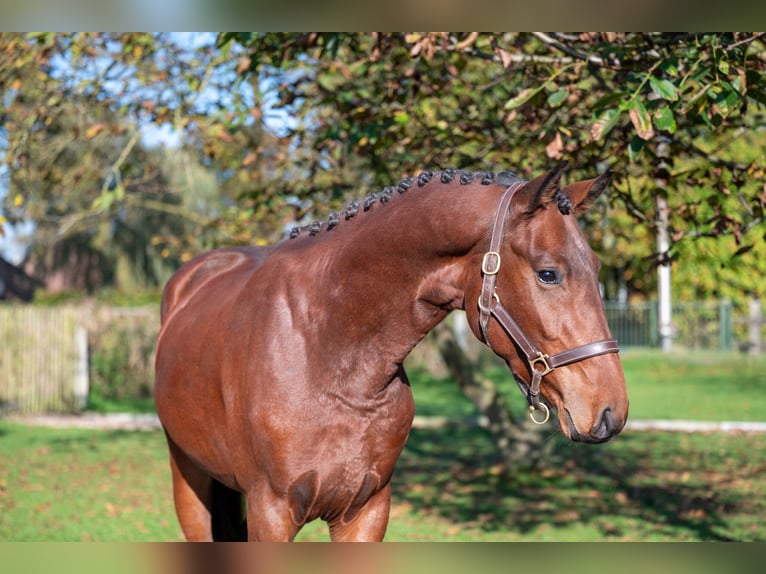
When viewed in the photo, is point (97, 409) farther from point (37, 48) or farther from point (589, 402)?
point (589, 402)

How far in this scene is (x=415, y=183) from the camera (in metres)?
2.90

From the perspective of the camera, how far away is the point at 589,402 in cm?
235

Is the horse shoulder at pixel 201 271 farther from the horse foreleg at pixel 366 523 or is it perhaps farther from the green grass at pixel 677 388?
the green grass at pixel 677 388

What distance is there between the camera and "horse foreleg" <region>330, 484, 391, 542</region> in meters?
3.01

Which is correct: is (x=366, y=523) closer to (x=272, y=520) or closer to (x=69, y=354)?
(x=272, y=520)

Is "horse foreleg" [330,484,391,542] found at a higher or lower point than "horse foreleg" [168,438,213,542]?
higher

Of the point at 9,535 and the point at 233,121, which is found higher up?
the point at 233,121

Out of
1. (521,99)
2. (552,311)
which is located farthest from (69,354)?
(552,311)

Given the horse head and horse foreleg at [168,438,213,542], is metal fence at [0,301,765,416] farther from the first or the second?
the horse head

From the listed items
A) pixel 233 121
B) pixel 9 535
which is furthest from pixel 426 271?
pixel 9 535

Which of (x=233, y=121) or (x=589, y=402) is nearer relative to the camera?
(x=589, y=402)

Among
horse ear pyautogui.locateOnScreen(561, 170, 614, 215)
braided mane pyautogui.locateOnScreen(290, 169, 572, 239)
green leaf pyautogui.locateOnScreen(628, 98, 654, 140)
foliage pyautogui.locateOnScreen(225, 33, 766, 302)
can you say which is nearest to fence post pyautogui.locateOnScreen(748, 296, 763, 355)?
foliage pyautogui.locateOnScreen(225, 33, 766, 302)

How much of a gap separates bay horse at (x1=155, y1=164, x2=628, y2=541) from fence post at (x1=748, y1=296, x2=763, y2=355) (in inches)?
1045
